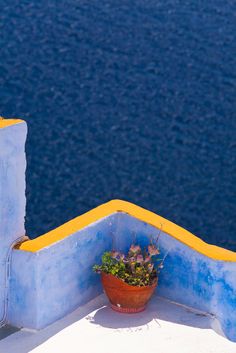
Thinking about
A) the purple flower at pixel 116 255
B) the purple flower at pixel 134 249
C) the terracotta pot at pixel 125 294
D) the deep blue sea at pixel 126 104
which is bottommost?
the deep blue sea at pixel 126 104

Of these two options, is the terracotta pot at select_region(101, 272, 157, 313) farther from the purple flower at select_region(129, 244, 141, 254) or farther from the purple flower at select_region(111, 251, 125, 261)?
the purple flower at select_region(129, 244, 141, 254)

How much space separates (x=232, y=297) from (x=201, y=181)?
11.4 metres

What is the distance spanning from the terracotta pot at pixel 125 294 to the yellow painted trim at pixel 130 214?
1.55ft

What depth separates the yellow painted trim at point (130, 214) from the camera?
860 cm

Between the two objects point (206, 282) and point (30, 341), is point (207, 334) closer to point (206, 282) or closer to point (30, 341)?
point (206, 282)

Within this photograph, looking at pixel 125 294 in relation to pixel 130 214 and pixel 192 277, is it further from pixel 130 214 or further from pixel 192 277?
pixel 130 214

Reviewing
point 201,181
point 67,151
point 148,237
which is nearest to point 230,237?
point 201,181

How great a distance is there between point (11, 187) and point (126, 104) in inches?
505

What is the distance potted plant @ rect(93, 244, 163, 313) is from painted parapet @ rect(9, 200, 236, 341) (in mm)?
183

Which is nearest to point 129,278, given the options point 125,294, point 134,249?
point 125,294

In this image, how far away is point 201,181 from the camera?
20219 millimetres

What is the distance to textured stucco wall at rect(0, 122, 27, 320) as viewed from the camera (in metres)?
8.30

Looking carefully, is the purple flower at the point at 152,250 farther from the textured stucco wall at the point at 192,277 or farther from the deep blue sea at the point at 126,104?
the deep blue sea at the point at 126,104

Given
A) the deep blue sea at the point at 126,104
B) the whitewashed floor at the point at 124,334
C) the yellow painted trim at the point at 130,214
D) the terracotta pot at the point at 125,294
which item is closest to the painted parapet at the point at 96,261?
the yellow painted trim at the point at 130,214
